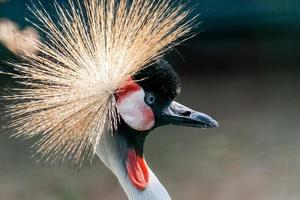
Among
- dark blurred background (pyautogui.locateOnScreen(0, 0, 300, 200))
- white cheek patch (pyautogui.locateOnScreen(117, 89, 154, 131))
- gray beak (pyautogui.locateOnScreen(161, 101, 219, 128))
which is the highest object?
white cheek patch (pyautogui.locateOnScreen(117, 89, 154, 131))

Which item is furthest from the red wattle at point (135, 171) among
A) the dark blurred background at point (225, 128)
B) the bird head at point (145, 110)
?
the dark blurred background at point (225, 128)

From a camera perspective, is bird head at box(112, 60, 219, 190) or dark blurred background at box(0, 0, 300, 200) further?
dark blurred background at box(0, 0, 300, 200)

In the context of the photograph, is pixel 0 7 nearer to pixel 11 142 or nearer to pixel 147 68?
pixel 11 142

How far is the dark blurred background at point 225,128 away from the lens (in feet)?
11.6

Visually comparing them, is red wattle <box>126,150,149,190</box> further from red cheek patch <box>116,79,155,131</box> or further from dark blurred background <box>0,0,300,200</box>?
dark blurred background <box>0,0,300,200</box>

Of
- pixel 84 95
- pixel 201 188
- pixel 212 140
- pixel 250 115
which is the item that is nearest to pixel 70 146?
pixel 84 95

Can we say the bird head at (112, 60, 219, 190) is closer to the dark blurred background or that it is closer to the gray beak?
the gray beak

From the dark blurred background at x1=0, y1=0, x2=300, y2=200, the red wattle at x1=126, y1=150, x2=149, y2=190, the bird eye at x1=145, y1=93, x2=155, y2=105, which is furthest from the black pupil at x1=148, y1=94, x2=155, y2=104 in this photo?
the dark blurred background at x1=0, y1=0, x2=300, y2=200

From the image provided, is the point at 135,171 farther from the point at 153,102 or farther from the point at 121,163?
the point at 153,102

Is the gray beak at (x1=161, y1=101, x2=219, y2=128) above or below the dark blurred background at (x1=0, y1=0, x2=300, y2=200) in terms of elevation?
above

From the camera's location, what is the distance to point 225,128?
409 cm

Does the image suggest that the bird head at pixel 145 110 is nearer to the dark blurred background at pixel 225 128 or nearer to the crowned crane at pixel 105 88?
the crowned crane at pixel 105 88

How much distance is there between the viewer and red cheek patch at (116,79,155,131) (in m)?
1.77

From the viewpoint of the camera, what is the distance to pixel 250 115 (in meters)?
4.26
